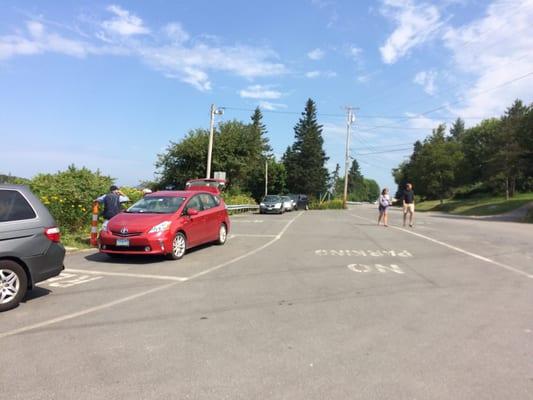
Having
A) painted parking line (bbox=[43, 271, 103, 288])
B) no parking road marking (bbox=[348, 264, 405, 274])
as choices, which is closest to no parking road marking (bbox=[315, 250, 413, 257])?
no parking road marking (bbox=[348, 264, 405, 274])

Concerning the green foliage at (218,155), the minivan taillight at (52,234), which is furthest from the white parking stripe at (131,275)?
the green foliage at (218,155)

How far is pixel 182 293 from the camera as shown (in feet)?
22.4

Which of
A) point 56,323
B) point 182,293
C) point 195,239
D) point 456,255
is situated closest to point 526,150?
point 456,255

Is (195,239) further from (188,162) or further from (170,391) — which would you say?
(188,162)

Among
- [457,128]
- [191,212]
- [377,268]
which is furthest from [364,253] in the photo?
[457,128]

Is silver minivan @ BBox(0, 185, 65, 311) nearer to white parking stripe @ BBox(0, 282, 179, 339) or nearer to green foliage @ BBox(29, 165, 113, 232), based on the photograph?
white parking stripe @ BBox(0, 282, 179, 339)

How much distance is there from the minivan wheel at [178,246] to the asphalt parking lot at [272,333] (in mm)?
520

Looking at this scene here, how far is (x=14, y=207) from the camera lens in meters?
6.12

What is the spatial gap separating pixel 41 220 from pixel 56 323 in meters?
1.70

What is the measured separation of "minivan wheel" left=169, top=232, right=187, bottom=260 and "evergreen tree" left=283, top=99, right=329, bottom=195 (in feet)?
224

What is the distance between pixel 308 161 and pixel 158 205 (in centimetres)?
6830

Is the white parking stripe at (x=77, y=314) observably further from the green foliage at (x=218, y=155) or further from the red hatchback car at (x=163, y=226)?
the green foliage at (x=218, y=155)

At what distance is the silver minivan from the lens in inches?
229

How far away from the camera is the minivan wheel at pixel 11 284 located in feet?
18.9
